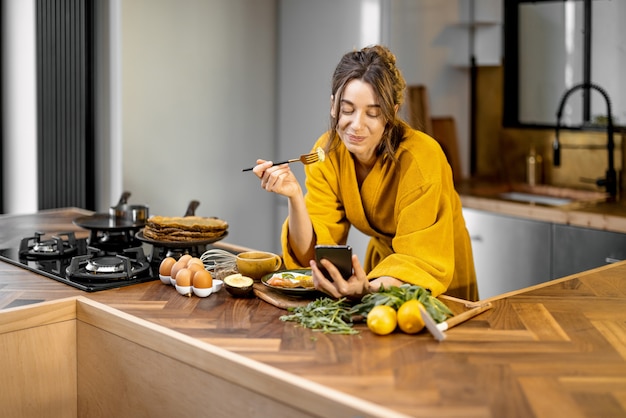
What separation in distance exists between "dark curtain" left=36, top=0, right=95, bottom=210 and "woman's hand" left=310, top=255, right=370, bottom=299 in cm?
252

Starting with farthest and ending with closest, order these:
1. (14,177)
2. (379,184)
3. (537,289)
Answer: (14,177) < (379,184) < (537,289)

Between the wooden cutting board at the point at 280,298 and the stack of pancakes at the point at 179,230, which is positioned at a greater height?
the stack of pancakes at the point at 179,230

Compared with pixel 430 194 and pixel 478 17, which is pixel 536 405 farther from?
pixel 478 17

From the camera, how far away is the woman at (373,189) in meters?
2.36

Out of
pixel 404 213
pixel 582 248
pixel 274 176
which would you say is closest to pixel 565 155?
pixel 582 248

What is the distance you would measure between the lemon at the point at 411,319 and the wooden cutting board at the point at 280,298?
33 cm

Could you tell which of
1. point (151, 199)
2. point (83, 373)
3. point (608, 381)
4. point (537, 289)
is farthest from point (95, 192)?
point (608, 381)

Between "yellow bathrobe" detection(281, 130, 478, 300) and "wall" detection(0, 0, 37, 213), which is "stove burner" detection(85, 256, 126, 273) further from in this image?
"wall" detection(0, 0, 37, 213)

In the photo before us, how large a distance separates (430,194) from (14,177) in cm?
275

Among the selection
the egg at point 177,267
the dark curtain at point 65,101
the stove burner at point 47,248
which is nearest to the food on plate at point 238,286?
the egg at point 177,267

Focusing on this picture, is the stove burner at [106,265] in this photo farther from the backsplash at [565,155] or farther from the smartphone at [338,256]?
the backsplash at [565,155]

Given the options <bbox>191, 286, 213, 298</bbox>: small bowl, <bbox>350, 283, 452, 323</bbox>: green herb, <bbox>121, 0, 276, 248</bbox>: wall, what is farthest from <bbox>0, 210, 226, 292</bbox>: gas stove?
<bbox>121, 0, 276, 248</bbox>: wall

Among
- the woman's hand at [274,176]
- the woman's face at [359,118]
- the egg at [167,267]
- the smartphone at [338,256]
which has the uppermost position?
the woman's face at [359,118]

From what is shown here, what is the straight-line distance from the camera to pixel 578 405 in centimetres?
153
